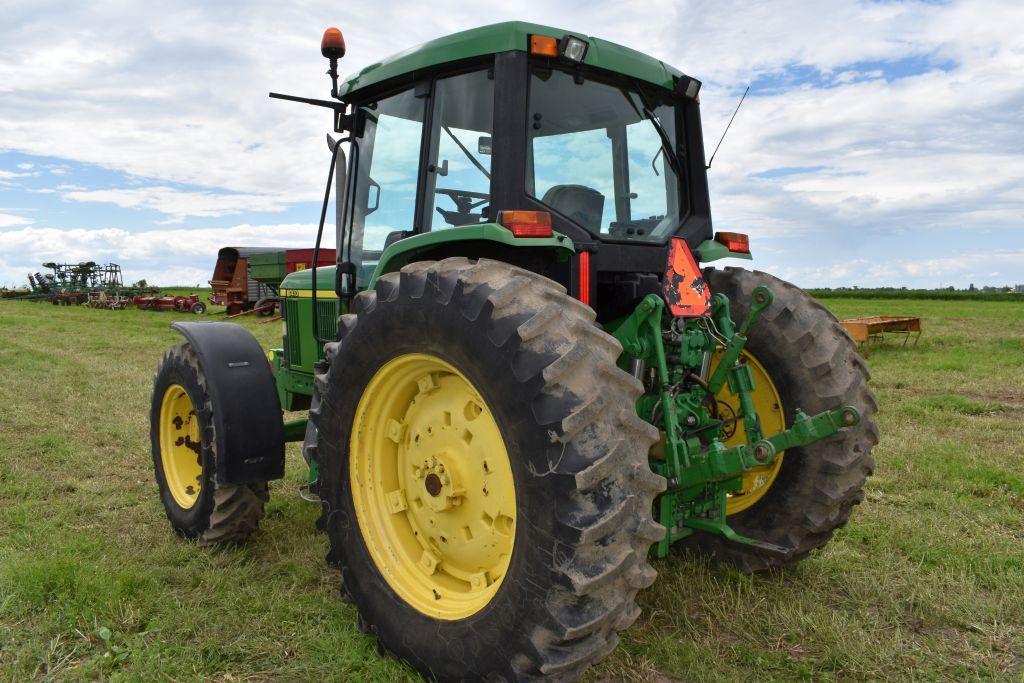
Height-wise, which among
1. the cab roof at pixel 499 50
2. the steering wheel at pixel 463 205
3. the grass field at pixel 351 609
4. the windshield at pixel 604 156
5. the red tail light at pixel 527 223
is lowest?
the grass field at pixel 351 609

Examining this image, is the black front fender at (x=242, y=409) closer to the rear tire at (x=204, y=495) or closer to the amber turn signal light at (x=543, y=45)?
the rear tire at (x=204, y=495)

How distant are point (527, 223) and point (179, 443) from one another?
3056mm

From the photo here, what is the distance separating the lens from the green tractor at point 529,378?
7.67ft

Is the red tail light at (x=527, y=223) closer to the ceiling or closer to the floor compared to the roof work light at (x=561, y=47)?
closer to the floor

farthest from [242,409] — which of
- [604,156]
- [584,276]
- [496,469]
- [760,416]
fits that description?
[760,416]

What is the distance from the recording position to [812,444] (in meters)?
3.48

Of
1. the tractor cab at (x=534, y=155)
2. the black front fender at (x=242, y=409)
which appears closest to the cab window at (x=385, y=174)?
the tractor cab at (x=534, y=155)

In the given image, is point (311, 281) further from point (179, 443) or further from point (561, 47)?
point (561, 47)

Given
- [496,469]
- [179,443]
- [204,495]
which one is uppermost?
[496,469]

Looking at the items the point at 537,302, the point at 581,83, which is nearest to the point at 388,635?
the point at 537,302

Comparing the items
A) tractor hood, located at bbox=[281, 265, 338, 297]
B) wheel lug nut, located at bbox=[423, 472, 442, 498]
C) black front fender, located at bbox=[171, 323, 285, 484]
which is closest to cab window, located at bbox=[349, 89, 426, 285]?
tractor hood, located at bbox=[281, 265, 338, 297]

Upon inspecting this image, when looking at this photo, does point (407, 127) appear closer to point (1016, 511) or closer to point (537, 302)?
point (537, 302)

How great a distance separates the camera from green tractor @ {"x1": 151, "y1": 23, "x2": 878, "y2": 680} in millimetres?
2338

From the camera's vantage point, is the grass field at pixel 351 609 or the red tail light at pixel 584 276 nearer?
the grass field at pixel 351 609
